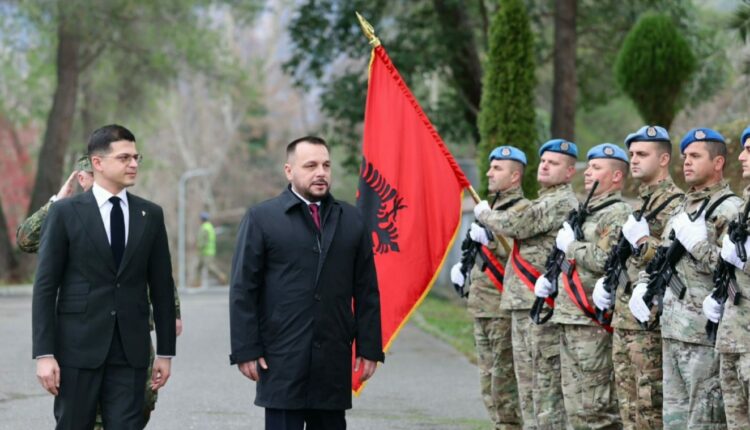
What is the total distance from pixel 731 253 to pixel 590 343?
220 centimetres

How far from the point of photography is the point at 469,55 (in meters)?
26.5

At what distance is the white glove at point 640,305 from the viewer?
7797mm

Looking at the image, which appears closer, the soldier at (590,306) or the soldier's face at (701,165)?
the soldier's face at (701,165)

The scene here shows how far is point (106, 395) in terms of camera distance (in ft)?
22.0

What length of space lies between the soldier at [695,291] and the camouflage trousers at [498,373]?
7.90ft

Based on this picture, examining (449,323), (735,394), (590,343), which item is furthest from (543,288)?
(449,323)

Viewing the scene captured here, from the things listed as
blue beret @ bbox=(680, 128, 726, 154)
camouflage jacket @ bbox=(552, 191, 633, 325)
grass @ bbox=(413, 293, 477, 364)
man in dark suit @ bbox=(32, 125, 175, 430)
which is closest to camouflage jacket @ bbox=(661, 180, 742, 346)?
blue beret @ bbox=(680, 128, 726, 154)

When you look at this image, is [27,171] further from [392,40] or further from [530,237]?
[530,237]

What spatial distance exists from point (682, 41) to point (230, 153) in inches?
2012

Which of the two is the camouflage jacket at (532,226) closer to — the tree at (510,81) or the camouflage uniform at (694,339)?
the camouflage uniform at (694,339)

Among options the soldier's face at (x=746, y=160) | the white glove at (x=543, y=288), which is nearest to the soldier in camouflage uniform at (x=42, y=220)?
the white glove at (x=543, y=288)

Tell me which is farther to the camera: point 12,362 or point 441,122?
point 441,122

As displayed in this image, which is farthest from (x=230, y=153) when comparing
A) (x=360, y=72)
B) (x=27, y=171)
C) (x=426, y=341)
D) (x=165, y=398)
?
(x=165, y=398)

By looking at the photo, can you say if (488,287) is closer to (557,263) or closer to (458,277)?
(458,277)
